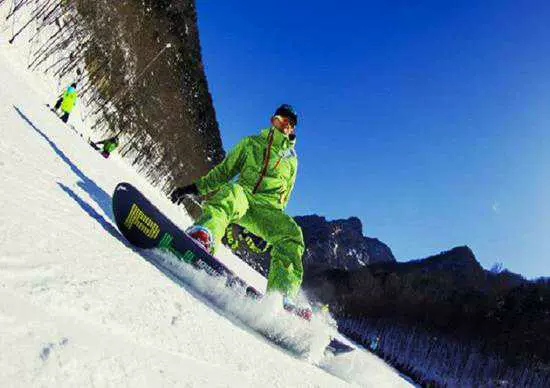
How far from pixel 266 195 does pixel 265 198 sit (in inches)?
1.4

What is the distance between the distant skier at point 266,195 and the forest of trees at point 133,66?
19162 millimetres

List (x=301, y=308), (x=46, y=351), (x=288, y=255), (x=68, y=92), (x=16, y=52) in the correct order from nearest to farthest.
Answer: (x=46, y=351)
(x=301, y=308)
(x=288, y=255)
(x=68, y=92)
(x=16, y=52)

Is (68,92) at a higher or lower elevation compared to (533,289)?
lower

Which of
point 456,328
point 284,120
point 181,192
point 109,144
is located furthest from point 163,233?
point 456,328

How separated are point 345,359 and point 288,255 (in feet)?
3.84

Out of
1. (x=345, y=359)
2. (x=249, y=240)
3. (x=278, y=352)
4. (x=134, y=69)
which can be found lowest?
(x=278, y=352)

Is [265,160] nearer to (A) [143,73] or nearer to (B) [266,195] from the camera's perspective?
(B) [266,195]

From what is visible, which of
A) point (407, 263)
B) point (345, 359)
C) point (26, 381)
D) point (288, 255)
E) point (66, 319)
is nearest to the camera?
point (26, 381)

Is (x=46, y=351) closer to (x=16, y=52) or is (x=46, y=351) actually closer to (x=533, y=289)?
(x=16, y=52)

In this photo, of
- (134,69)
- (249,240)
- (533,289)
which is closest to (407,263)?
(533,289)

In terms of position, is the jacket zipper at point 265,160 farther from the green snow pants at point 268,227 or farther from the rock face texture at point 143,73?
the rock face texture at point 143,73

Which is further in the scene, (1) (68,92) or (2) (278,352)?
(1) (68,92)

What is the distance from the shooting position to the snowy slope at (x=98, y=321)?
1.02 metres

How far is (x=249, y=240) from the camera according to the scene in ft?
13.9
